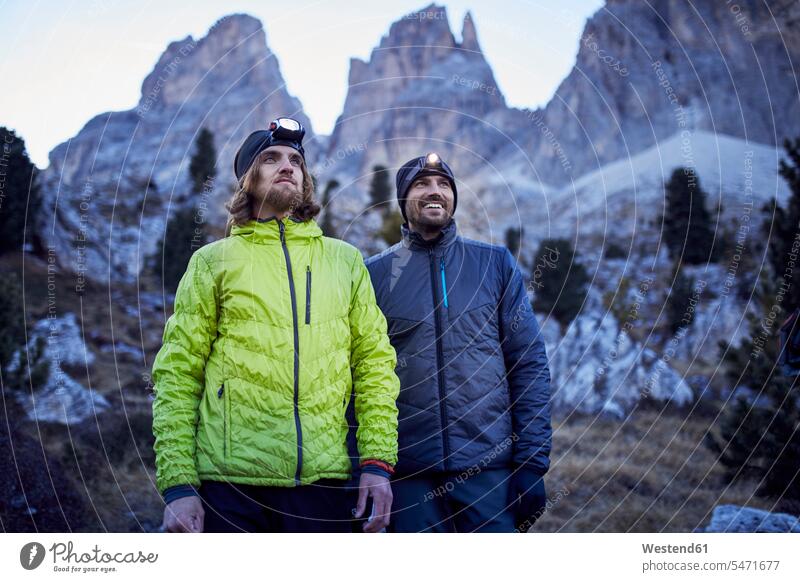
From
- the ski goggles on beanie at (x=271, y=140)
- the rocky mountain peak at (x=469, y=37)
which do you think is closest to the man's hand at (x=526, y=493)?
the ski goggles on beanie at (x=271, y=140)

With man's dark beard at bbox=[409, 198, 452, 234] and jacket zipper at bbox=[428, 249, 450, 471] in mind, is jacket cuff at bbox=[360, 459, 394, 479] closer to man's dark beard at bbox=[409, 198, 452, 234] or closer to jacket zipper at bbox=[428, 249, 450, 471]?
jacket zipper at bbox=[428, 249, 450, 471]

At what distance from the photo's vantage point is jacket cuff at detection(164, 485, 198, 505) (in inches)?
111

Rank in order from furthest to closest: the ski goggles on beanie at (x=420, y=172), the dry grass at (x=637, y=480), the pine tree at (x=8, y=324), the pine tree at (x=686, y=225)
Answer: the pine tree at (x=686, y=225), the pine tree at (x=8, y=324), the dry grass at (x=637, y=480), the ski goggles on beanie at (x=420, y=172)

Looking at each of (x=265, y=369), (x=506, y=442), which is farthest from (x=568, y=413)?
(x=265, y=369)

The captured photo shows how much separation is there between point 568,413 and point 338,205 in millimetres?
25419

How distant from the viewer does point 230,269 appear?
306cm

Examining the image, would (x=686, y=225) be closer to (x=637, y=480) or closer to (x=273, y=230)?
(x=637, y=480)

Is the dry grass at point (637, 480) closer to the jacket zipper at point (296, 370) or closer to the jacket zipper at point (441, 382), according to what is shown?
the jacket zipper at point (441, 382)

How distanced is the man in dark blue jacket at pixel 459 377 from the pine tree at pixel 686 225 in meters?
21.4

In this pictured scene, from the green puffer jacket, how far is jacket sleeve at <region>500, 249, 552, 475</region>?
0.75m

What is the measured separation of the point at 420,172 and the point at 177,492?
6.60ft

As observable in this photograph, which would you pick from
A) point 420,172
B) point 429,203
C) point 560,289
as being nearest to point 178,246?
point 560,289
